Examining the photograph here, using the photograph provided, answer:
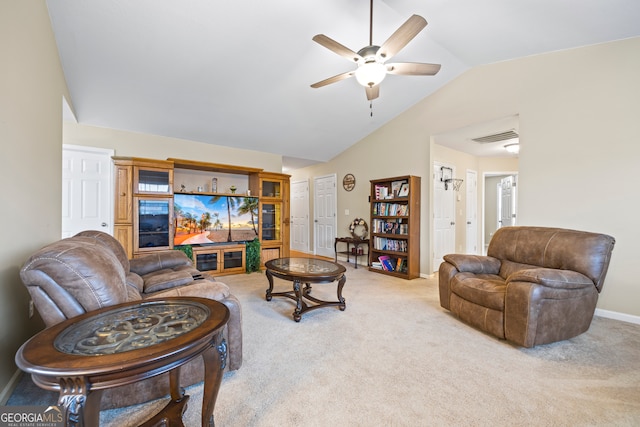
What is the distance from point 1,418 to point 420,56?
473cm

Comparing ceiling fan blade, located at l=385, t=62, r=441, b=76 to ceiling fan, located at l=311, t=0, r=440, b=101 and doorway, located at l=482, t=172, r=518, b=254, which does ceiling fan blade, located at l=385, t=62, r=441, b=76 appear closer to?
Answer: ceiling fan, located at l=311, t=0, r=440, b=101

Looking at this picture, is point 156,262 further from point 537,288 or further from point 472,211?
point 472,211

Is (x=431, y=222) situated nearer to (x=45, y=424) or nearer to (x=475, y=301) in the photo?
(x=475, y=301)

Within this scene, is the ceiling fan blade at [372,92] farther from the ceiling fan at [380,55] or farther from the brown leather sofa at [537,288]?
the brown leather sofa at [537,288]

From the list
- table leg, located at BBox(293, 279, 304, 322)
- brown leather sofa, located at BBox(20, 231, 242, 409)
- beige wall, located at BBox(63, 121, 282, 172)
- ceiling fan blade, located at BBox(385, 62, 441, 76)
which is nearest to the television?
beige wall, located at BBox(63, 121, 282, 172)

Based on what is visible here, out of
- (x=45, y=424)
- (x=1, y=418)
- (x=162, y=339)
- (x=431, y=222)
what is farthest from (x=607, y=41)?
(x=1, y=418)

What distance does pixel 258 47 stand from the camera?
3.08 m

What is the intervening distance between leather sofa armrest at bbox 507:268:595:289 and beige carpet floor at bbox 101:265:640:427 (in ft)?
1.76

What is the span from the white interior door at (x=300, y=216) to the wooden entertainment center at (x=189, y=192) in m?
1.90

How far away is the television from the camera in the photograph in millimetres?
4527

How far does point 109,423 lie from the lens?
4.53 feet

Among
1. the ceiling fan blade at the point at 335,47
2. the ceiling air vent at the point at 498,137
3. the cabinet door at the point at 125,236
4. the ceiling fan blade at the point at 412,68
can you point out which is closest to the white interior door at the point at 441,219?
the ceiling air vent at the point at 498,137

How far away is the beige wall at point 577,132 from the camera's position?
2.78 m

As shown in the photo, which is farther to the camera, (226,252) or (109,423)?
(226,252)
